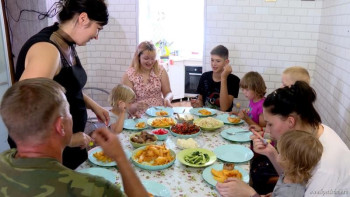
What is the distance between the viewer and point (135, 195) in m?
1.04

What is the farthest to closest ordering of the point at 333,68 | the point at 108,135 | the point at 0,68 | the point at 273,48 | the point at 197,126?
the point at 273,48
the point at 0,68
the point at 333,68
the point at 197,126
the point at 108,135

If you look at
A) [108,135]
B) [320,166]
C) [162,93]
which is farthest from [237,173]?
[162,93]

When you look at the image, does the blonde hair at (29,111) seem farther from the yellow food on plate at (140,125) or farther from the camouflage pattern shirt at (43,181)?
the yellow food on plate at (140,125)

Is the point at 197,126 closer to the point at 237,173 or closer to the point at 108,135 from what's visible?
the point at 237,173

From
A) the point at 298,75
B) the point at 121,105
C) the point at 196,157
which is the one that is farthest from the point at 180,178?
the point at 298,75

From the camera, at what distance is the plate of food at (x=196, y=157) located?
5.99 feet

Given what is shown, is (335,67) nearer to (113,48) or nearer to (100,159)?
(100,159)

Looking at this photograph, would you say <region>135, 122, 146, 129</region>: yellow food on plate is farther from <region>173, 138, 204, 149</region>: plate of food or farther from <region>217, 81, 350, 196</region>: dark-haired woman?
<region>217, 81, 350, 196</region>: dark-haired woman

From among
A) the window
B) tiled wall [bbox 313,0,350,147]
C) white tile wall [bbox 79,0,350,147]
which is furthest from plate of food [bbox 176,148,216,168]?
the window

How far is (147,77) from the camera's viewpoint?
Result: 11.0 ft

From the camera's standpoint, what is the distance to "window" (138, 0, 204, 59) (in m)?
5.82

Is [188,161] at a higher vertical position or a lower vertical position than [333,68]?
lower

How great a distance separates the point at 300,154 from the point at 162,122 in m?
1.31

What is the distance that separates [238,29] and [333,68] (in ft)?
4.72
